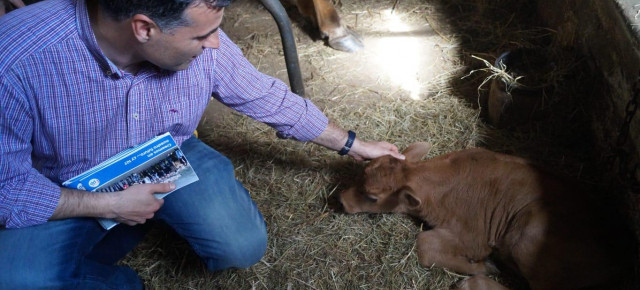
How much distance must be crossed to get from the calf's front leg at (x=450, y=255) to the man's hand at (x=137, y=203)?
5.61 feet

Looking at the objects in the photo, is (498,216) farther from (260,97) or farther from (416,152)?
(260,97)

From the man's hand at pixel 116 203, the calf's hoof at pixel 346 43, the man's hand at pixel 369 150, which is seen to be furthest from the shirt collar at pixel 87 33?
the calf's hoof at pixel 346 43

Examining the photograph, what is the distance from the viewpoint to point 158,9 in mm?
2242

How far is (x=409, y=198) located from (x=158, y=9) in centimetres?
191

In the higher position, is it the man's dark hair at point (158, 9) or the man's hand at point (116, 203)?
the man's dark hair at point (158, 9)

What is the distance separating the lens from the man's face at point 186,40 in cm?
235

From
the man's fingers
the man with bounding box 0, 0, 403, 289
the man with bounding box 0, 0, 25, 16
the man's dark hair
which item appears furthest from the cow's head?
the man with bounding box 0, 0, 25, 16

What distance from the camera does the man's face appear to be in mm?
2346

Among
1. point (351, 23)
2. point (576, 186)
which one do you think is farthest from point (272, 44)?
point (576, 186)

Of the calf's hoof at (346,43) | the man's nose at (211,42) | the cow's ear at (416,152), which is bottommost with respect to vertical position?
the cow's ear at (416,152)

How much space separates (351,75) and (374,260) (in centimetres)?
219

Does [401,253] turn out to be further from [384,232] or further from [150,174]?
[150,174]

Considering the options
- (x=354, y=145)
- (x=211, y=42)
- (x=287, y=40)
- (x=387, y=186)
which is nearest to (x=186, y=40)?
(x=211, y=42)

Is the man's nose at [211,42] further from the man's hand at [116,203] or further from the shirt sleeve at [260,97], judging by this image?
the man's hand at [116,203]
